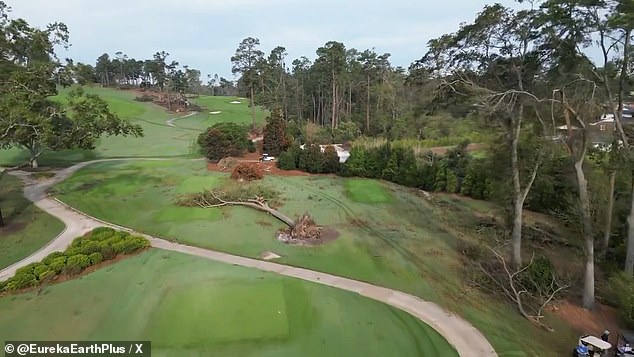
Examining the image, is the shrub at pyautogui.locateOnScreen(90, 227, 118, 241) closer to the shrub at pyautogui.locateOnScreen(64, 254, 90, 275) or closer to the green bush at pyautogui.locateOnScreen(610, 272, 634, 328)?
the shrub at pyautogui.locateOnScreen(64, 254, 90, 275)

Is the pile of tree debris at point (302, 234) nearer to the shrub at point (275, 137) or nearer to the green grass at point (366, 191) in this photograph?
the green grass at point (366, 191)

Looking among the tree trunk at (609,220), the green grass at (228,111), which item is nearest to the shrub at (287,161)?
the tree trunk at (609,220)

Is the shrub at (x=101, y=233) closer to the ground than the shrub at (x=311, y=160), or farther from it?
closer to the ground

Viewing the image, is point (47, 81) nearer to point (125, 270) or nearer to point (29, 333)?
point (125, 270)

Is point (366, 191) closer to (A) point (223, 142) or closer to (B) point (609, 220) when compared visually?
(B) point (609, 220)

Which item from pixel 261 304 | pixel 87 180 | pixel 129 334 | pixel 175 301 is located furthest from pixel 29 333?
pixel 87 180

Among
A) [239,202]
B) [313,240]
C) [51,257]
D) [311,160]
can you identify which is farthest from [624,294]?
[311,160]

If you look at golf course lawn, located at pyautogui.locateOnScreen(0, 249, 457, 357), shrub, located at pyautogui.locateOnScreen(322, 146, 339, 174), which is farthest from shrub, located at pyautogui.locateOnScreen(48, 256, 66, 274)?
shrub, located at pyautogui.locateOnScreen(322, 146, 339, 174)

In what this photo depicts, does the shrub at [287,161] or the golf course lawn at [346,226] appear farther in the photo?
the shrub at [287,161]
